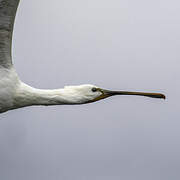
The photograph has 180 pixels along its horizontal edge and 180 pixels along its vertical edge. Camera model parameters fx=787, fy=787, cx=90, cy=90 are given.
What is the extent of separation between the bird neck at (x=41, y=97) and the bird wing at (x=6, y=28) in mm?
997

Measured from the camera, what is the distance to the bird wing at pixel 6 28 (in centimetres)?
2270

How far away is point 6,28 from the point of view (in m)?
23.4

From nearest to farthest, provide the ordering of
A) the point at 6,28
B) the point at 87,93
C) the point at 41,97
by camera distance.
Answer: the point at 6,28 → the point at 41,97 → the point at 87,93

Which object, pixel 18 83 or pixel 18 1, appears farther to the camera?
pixel 18 83

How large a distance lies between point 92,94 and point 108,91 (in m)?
0.72

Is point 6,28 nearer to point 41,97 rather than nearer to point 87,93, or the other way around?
point 41,97

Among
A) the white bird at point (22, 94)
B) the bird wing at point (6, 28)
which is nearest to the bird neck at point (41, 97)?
the white bird at point (22, 94)

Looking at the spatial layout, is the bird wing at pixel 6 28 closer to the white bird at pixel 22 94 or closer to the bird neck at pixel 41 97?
the white bird at pixel 22 94

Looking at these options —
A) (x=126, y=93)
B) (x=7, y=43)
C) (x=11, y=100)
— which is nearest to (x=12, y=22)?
(x=7, y=43)

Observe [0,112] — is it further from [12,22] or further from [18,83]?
[12,22]

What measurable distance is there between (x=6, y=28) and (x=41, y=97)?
2481 millimetres

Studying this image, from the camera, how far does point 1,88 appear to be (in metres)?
24.3

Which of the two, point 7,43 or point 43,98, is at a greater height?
point 7,43

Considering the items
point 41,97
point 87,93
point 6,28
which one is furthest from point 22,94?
point 6,28
